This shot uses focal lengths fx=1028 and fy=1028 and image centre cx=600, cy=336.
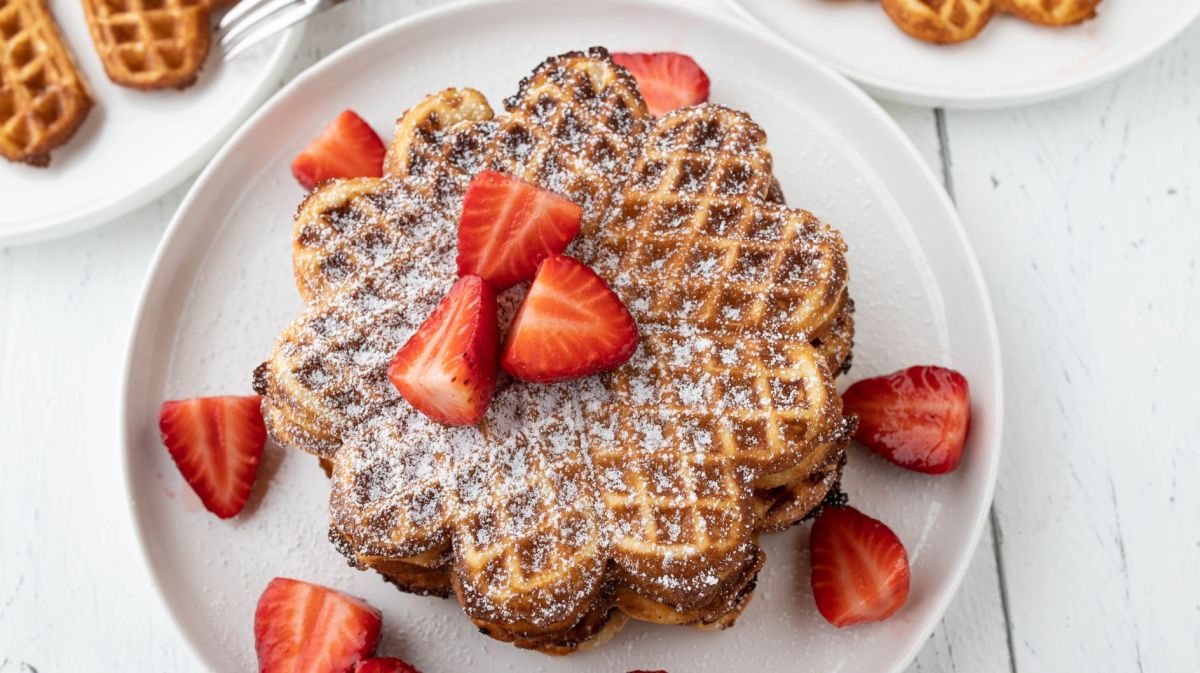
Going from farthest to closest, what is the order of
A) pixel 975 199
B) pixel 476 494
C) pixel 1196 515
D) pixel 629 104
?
pixel 975 199 → pixel 1196 515 → pixel 629 104 → pixel 476 494

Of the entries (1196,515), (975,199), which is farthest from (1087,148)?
(1196,515)

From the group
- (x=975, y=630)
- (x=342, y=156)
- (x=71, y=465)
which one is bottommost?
(x=975, y=630)

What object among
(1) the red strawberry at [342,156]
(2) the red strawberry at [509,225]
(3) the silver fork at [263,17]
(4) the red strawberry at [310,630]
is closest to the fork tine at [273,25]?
(3) the silver fork at [263,17]

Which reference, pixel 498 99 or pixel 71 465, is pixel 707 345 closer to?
pixel 498 99

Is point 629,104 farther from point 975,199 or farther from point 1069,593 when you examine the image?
point 1069,593

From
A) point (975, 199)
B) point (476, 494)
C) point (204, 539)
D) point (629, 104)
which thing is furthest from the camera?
point (975, 199)

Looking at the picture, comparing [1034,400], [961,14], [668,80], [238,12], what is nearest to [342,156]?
[238,12]

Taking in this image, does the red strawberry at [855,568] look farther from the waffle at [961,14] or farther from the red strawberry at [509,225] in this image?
the waffle at [961,14]
